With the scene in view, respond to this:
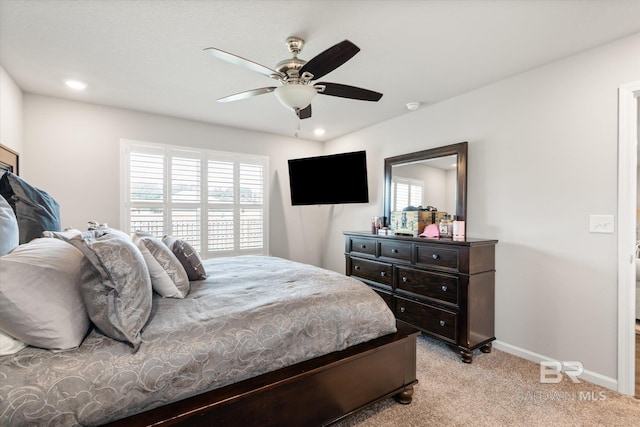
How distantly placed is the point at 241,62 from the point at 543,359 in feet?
10.8

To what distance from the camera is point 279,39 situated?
214cm

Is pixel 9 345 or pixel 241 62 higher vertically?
pixel 241 62

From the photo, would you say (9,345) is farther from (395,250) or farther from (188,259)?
(395,250)

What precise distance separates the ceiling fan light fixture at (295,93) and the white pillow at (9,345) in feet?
6.08

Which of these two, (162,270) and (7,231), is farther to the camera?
(162,270)

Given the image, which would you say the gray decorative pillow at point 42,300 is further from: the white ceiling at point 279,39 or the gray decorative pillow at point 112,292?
the white ceiling at point 279,39

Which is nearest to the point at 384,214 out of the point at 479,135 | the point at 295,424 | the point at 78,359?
the point at 479,135

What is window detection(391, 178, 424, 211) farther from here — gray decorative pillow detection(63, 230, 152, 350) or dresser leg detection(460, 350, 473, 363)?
gray decorative pillow detection(63, 230, 152, 350)

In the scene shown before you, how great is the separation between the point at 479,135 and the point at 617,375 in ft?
7.23

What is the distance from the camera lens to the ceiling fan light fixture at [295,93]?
2.04 meters

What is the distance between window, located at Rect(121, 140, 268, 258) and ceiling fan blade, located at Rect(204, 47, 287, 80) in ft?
7.98

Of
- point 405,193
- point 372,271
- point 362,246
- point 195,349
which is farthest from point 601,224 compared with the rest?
point 195,349

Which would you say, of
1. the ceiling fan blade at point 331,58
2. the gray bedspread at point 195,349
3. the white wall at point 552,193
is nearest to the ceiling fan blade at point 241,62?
the ceiling fan blade at point 331,58

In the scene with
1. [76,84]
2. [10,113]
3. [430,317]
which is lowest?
[430,317]
